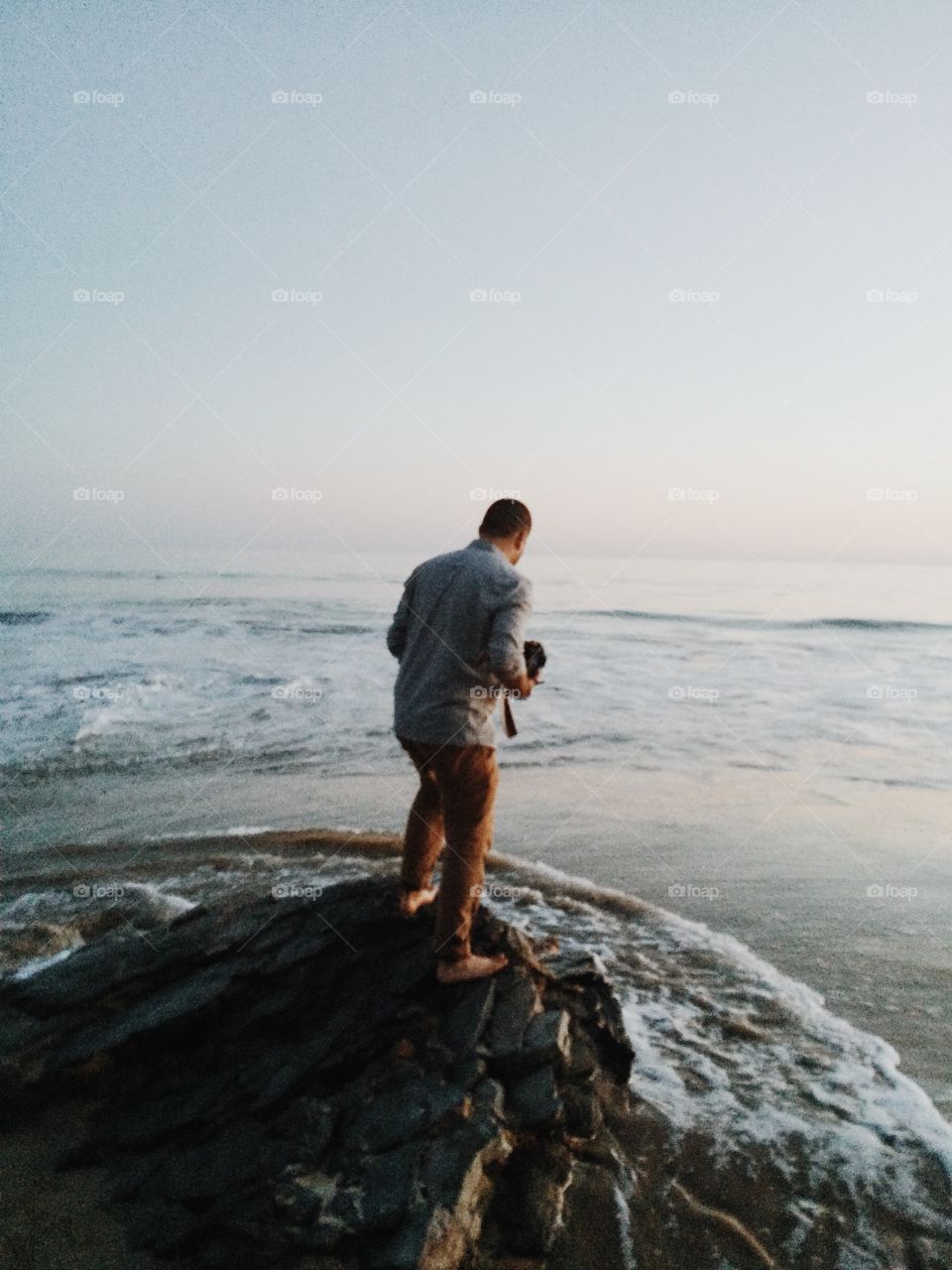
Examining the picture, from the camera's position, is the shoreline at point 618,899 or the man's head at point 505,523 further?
the shoreline at point 618,899

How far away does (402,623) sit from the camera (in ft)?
13.7

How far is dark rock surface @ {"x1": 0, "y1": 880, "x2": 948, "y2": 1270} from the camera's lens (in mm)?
2822

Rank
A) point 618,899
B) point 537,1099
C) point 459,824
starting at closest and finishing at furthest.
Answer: point 537,1099 → point 459,824 → point 618,899

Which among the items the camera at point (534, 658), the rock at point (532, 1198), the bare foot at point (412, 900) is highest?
the camera at point (534, 658)

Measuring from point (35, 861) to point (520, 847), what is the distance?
3.99 m

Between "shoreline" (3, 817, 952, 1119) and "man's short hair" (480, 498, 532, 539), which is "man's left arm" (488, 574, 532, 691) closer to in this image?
"man's short hair" (480, 498, 532, 539)

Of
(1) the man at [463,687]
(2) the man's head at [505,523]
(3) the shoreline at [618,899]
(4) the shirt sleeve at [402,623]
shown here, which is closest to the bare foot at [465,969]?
(1) the man at [463,687]

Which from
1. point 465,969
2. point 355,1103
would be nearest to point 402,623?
point 465,969

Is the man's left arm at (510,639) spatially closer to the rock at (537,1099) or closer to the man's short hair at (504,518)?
the man's short hair at (504,518)

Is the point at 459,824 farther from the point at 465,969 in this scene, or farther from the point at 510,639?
the point at 510,639

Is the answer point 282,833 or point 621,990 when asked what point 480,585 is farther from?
point 282,833

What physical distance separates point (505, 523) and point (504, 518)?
0.08 ft

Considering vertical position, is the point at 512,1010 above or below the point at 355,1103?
above

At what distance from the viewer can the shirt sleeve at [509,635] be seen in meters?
3.65
